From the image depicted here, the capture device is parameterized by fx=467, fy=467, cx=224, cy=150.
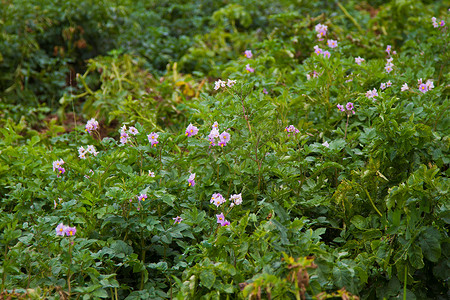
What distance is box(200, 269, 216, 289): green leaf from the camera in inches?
67.7

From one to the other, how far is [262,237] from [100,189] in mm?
875

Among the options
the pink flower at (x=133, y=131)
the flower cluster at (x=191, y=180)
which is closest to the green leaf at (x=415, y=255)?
the flower cluster at (x=191, y=180)

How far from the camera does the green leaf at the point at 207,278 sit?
172 cm

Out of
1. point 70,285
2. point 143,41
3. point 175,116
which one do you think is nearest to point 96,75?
point 143,41

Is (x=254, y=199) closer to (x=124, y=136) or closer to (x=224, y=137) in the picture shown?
(x=224, y=137)

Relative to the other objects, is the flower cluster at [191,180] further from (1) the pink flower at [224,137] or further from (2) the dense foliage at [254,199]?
(1) the pink flower at [224,137]

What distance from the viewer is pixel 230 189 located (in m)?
2.32

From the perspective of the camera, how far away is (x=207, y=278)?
1.74 metres

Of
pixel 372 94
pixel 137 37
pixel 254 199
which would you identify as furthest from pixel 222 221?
pixel 137 37

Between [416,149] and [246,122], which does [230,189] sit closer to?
[246,122]

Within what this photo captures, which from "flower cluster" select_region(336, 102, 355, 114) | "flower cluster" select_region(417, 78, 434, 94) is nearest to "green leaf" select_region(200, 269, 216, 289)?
"flower cluster" select_region(336, 102, 355, 114)

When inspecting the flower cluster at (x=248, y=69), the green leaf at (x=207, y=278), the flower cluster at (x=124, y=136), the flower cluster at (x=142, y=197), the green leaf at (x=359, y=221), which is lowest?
the green leaf at (x=359, y=221)

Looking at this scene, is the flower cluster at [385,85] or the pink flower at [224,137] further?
the flower cluster at [385,85]

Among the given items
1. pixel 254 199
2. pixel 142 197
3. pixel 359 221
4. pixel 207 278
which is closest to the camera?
pixel 207 278
